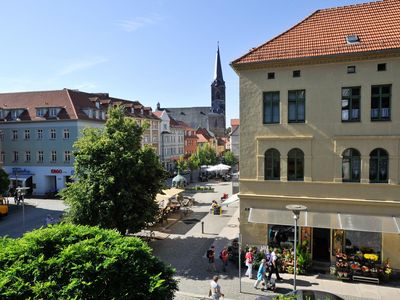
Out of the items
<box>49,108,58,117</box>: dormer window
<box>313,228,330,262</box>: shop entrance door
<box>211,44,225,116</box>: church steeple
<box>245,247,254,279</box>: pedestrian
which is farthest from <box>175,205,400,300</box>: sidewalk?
<box>211,44,225,116</box>: church steeple

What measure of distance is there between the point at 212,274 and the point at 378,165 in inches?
375

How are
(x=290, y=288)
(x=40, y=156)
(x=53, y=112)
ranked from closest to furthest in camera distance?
(x=290, y=288) < (x=53, y=112) < (x=40, y=156)

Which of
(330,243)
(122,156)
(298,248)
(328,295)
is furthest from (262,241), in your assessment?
(122,156)

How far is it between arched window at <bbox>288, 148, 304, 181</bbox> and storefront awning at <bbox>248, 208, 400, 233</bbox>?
1.86 m

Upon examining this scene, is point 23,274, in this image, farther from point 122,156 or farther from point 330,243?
point 330,243

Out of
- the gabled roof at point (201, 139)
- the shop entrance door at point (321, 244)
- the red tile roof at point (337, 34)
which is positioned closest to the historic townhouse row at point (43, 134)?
the red tile roof at point (337, 34)

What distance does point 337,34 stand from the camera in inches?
672

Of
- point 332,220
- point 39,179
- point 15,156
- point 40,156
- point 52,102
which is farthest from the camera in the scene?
point 15,156

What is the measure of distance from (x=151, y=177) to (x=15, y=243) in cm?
1008

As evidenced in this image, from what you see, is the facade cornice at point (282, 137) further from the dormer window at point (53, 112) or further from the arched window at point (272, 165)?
the dormer window at point (53, 112)

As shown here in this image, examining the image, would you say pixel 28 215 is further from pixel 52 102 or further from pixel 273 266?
pixel 273 266

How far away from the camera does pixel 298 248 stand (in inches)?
651

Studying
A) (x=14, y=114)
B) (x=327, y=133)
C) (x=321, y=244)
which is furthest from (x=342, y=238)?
(x=14, y=114)

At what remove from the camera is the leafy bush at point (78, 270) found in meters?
8.12
